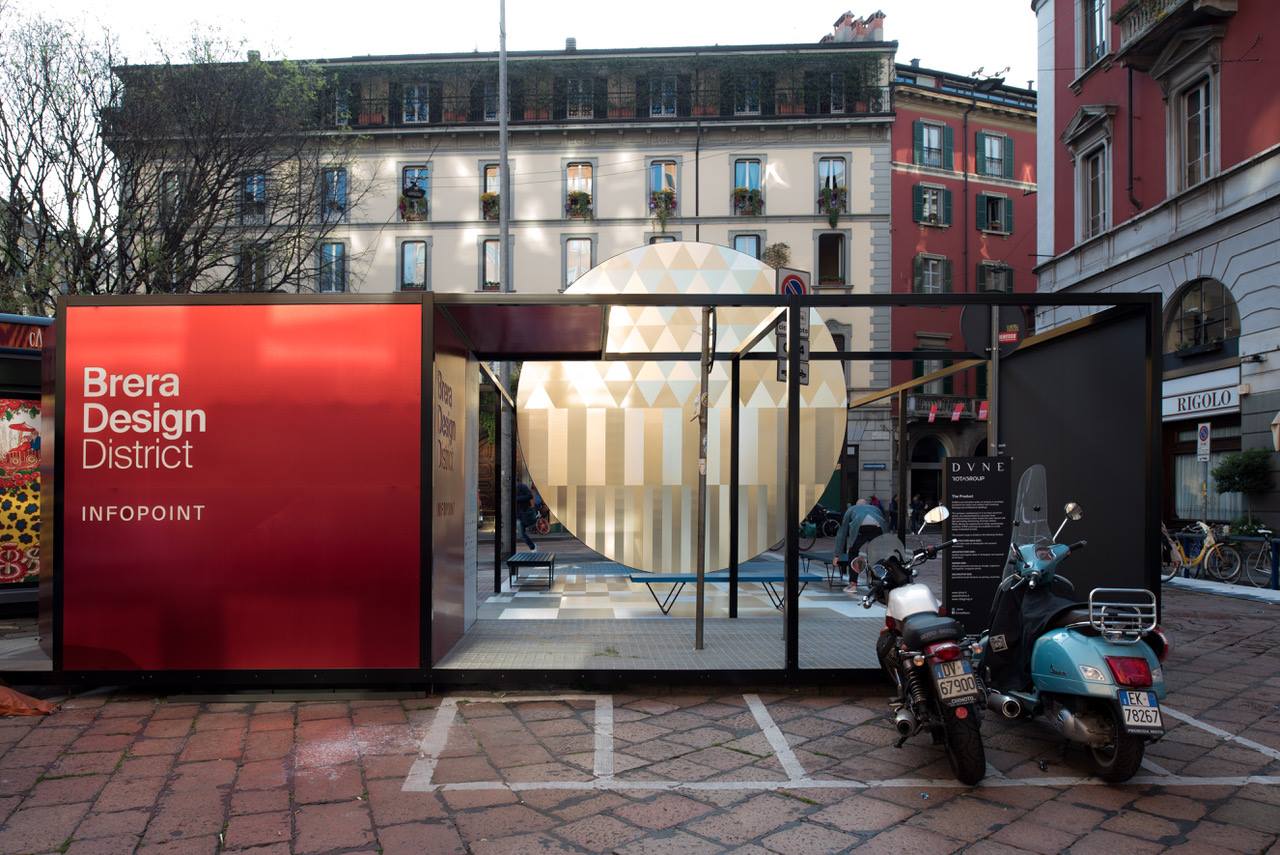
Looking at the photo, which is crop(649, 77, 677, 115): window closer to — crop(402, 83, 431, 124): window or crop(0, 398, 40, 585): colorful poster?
crop(402, 83, 431, 124): window

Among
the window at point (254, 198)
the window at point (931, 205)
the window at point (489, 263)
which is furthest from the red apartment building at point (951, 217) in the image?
the window at point (254, 198)

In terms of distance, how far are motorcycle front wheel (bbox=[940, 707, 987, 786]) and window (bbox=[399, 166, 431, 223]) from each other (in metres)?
32.5

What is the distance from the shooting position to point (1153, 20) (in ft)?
62.0

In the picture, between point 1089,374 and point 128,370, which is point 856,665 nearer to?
point 1089,374

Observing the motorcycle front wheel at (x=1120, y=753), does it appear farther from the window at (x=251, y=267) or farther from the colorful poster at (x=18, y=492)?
the window at (x=251, y=267)

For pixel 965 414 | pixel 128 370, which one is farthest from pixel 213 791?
pixel 965 414

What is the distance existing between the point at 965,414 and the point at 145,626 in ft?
109

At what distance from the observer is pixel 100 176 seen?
16.2m

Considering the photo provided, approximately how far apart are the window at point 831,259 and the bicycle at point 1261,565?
65.6 ft

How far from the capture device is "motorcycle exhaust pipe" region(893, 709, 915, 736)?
4.84 m

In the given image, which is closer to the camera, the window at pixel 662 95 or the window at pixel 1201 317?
→ the window at pixel 1201 317

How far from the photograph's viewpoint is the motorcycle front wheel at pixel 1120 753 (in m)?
4.45

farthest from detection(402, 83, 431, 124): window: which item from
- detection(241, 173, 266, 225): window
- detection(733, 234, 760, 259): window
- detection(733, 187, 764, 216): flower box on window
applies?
detection(241, 173, 266, 225): window

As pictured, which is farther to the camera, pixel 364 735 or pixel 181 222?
pixel 181 222
